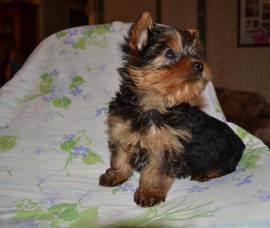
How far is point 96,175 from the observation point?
7.57 feet

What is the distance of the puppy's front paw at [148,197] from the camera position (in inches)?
74.6

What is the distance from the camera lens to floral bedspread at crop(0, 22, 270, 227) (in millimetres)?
1748

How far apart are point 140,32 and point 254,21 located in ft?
8.82

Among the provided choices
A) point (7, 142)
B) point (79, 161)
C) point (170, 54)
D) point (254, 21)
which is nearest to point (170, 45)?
point (170, 54)

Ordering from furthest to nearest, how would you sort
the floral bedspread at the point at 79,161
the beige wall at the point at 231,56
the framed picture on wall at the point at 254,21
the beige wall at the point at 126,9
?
the beige wall at the point at 126,9 < the beige wall at the point at 231,56 < the framed picture on wall at the point at 254,21 < the floral bedspread at the point at 79,161

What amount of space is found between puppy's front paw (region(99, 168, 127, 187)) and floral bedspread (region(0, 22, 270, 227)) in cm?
4

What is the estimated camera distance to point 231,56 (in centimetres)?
445

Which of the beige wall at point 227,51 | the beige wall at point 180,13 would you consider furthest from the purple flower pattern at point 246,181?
the beige wall at point 180,13

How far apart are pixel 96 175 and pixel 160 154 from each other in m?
0.50

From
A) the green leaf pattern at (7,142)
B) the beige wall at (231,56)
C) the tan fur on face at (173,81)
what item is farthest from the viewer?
the beige wall at (231,56)

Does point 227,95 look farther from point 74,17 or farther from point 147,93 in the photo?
point 74,17

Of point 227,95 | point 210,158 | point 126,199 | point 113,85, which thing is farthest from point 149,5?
point 126,199

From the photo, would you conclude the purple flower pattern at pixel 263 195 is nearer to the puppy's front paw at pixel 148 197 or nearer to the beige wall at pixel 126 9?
the puppy's front paw at pixel 148 197

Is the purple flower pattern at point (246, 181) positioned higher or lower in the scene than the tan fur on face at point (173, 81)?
lower
